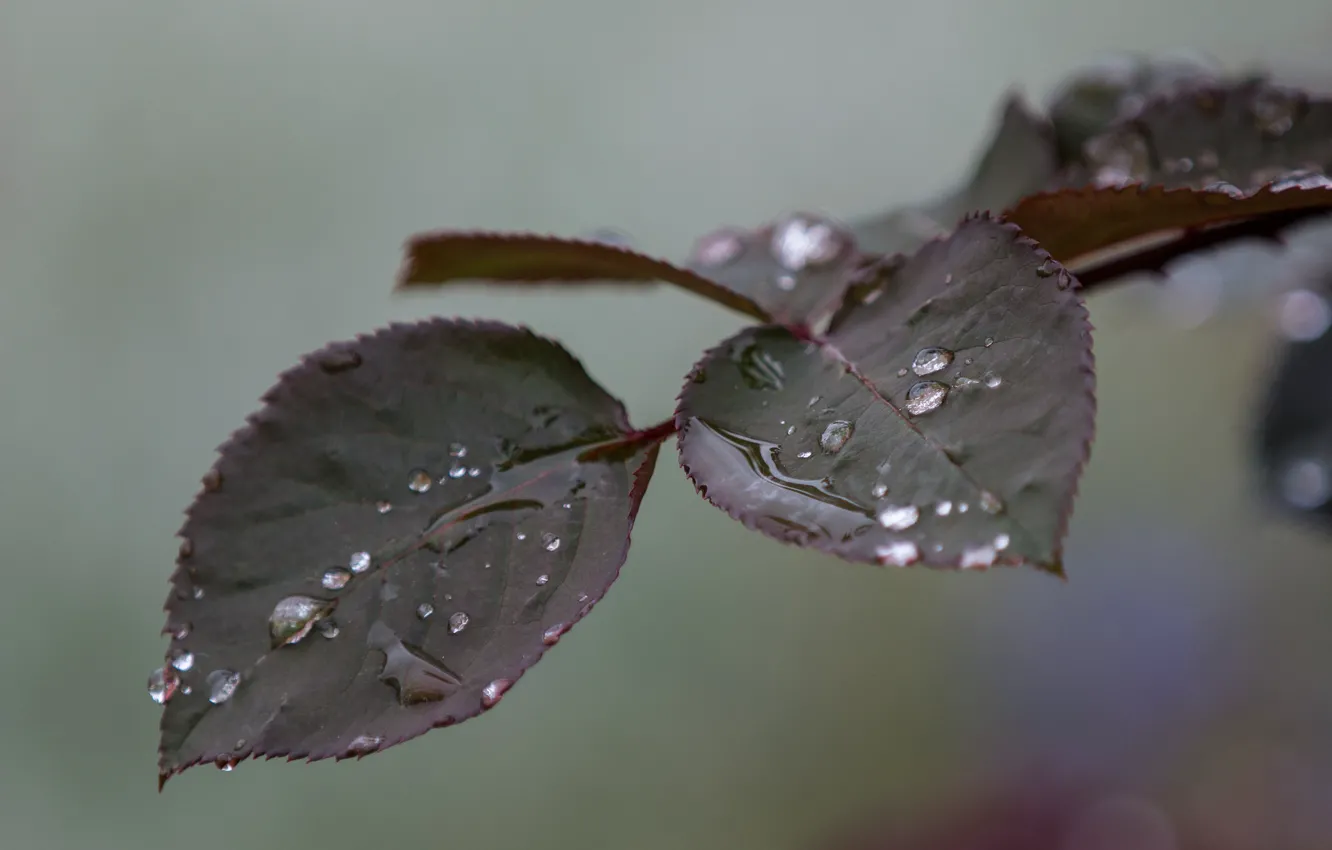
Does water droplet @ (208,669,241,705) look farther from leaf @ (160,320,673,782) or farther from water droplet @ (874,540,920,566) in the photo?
water droplet @ (874,540,920,566)

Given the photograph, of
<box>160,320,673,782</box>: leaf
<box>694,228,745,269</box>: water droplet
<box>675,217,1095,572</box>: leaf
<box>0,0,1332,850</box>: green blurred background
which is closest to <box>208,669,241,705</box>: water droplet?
<box>160,320,673,782</box>: leaf

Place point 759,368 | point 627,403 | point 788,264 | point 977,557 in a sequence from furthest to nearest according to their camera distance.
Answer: point 627,403 → point 788,264 → point 759,368 → point 977,557

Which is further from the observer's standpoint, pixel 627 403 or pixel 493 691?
pixel 627 403

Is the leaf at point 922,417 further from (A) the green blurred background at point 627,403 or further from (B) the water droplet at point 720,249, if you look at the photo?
(A) the green blurred background at point 627,403

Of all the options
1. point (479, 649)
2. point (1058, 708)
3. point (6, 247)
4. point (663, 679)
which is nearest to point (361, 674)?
point (479, 649)

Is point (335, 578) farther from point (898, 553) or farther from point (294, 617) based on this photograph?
point (898, 553)

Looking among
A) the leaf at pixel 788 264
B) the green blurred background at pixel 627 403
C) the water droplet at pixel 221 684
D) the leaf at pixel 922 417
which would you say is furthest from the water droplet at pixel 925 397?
the green blurred background at pixel 627 403

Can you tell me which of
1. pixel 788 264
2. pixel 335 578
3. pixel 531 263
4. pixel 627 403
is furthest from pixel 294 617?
pixel 627 403

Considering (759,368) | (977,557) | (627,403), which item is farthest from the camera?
(627,403)

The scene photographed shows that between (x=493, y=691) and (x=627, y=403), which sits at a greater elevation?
(x=493, y=691)
